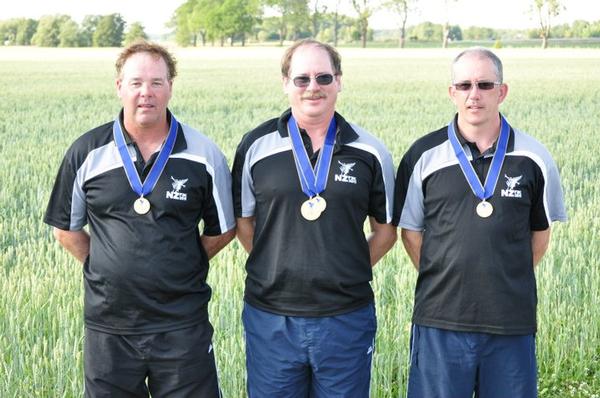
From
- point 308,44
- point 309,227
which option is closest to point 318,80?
point 308,44

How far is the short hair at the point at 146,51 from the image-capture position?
3830mm

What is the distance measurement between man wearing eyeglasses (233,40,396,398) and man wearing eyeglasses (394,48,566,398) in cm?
29

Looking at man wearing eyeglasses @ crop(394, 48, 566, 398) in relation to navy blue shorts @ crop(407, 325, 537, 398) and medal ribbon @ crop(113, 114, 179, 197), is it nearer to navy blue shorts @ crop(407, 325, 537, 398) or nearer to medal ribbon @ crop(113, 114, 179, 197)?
navy blue shorts @ crop(407, 325, 537, 398)

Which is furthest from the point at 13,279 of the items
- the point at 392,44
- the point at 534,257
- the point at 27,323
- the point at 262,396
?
the point at 392,44

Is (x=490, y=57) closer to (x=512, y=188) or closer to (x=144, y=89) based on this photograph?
(x=512, y=188)

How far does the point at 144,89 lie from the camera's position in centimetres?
373

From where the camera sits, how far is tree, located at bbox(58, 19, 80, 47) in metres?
116

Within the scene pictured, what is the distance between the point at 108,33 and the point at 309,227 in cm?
11925

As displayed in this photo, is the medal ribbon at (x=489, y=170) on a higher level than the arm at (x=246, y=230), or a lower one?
higher

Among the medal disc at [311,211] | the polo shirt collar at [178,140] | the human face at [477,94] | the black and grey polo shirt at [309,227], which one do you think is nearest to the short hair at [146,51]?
the polo shirt collar at [178,140]

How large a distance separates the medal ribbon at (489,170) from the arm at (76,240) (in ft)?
6.19

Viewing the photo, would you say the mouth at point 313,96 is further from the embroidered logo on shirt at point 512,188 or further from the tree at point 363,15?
the tree at point 363,15

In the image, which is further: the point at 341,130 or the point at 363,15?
the point at 363,15

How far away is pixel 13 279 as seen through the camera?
6.25 m
